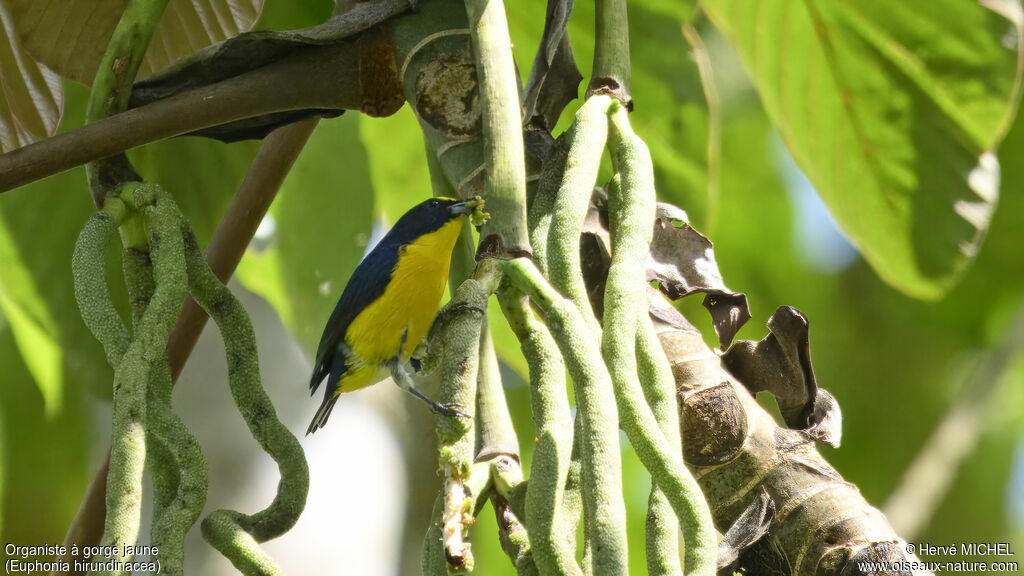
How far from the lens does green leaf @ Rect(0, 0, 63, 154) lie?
1439mm

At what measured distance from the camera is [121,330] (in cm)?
70

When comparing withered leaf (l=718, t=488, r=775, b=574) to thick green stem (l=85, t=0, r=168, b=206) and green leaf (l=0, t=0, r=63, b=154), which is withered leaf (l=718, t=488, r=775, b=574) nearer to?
thick green stem (l=85, t=0, r=168, b=206)

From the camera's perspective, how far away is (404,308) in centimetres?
135

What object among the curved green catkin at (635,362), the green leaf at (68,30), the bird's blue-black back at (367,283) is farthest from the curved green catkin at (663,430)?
the green leaf at (68,30)

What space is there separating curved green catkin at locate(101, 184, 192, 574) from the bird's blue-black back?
46 centimetres

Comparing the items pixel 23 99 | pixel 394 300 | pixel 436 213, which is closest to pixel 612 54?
pixel 436 213

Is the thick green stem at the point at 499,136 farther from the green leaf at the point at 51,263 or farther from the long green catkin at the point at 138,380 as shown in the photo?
the green leaf at the point at 51,263

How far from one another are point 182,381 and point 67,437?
1467mm

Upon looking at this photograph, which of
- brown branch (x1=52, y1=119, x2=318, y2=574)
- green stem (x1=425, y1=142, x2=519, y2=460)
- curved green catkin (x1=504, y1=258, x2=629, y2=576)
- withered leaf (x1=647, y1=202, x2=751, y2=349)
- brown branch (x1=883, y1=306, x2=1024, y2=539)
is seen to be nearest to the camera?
curved green catkin (x1=504, y1=258, x2=629, y2=576)

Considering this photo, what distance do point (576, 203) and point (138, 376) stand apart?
0.30 meters

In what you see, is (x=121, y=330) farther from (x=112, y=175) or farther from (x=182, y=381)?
(x=182, y=381)

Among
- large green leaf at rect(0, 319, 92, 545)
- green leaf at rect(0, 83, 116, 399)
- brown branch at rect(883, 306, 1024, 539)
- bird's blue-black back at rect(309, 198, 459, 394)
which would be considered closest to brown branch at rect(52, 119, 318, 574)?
bird's blue-black back at rect(309, 198, 459, 394)

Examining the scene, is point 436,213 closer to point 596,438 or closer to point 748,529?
point 748,529

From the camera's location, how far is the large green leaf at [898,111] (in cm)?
133
